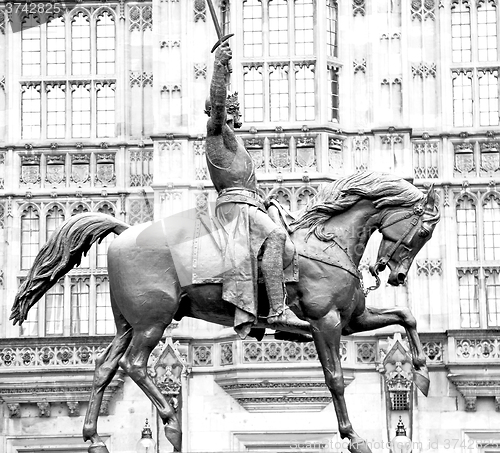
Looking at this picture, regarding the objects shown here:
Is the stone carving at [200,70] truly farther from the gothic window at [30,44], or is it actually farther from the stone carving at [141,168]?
the gothic window at [30,44]

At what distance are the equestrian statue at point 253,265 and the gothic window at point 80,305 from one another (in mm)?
16285

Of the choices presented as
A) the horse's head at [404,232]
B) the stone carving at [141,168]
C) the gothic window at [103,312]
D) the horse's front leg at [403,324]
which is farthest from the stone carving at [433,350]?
the horse's head at [404,232]

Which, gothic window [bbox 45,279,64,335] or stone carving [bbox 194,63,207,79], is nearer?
stone carving [bbox 194,63,207,79]

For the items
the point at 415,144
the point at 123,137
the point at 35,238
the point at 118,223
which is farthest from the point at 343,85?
the point at 118,223

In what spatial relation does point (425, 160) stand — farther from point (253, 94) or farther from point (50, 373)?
point (50, 373)

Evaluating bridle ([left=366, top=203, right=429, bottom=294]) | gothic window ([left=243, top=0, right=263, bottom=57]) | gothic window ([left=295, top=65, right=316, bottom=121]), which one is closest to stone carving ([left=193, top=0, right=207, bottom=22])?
gothic window ([left=243, top=0, right=263, bottom=57])

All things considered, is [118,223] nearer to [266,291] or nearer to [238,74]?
[266,291]

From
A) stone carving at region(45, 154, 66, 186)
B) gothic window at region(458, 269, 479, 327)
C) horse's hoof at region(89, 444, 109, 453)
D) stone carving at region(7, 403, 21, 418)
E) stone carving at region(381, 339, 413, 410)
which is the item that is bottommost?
stone carving at region(7, 403, 21, 418)

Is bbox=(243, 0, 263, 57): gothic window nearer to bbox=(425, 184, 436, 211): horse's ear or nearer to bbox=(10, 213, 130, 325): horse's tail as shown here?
bbox=(10, 213, 130, 325): horse's tail

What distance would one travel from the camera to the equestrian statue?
1404 cm

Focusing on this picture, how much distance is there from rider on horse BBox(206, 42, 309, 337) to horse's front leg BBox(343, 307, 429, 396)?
0.55 metres

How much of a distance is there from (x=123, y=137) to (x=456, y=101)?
251 inches

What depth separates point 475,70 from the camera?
31.2m

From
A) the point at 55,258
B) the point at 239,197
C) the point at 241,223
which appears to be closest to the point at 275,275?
the point at 241,223
